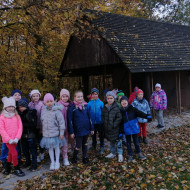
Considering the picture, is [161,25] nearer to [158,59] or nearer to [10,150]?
[158,59]

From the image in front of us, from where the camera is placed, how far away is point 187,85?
44.2 feet

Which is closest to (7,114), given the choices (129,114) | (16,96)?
(16,96)

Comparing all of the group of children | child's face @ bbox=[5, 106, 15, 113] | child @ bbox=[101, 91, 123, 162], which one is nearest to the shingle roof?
child @ bbox=[101, 91, 123, 162]

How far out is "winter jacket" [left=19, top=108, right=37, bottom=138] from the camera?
186 inches

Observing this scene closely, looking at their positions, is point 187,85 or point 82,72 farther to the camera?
point 82,72

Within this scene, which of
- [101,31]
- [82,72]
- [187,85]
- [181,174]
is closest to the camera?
[181,174]

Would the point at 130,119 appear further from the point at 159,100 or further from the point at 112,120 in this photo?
the point at 159,100

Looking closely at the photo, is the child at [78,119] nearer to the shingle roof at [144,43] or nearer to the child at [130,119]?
the child at [130,119]

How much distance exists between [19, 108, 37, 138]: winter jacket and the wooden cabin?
5.20 metres

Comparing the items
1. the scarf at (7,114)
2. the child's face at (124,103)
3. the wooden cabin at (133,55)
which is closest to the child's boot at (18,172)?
the scarf at (7,114)

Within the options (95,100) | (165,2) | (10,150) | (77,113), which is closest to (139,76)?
(95,100)

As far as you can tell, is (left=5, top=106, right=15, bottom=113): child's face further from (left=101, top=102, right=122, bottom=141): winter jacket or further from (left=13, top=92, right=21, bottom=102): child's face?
(left=101, top=102, right=122, bottom=141): winter jacket

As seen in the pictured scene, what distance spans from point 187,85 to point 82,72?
A: 7.31 m

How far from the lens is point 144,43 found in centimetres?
1143
